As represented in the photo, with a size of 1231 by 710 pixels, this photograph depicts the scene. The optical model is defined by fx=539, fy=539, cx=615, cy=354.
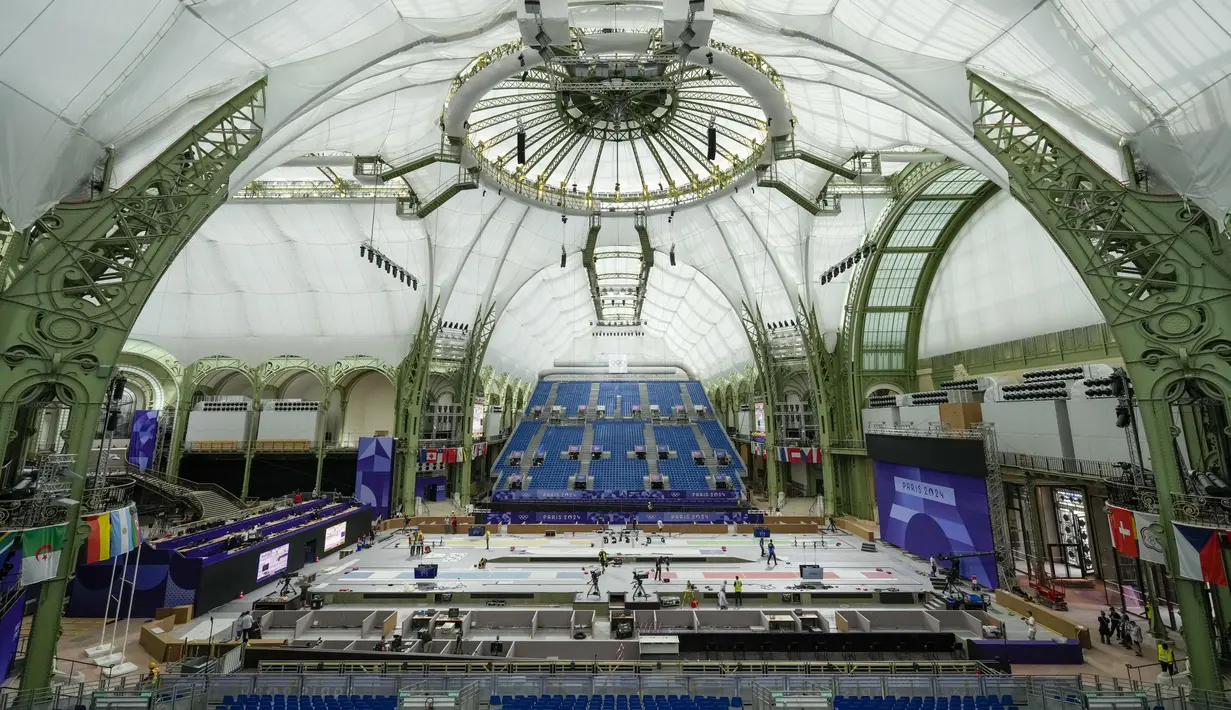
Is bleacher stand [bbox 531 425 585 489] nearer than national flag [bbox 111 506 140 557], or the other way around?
national flag [bbox 111 506 140 557]

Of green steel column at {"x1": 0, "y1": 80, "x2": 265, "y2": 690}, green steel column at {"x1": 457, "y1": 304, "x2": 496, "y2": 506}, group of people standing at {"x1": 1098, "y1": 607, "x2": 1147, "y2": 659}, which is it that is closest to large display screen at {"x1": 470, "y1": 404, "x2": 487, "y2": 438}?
green steel column at {"x1": 457, "y1": 304, "x2": 496, "y2": 506}

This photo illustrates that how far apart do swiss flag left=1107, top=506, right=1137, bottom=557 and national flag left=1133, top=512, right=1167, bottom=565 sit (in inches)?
5.5

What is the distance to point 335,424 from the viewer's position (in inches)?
1564

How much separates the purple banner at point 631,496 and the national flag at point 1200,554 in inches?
1084

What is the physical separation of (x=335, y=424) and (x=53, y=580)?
30789 mm

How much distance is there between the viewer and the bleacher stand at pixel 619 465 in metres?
40.4

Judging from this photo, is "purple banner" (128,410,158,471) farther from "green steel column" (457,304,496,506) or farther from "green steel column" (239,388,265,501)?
"green steel column" (457,304,496,506)

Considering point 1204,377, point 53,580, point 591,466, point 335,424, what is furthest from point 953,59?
point 335,424

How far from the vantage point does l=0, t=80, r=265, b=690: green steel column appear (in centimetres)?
1027

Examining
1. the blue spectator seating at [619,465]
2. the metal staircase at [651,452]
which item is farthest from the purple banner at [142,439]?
the metal staircase at [651,452]

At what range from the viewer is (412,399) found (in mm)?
34219

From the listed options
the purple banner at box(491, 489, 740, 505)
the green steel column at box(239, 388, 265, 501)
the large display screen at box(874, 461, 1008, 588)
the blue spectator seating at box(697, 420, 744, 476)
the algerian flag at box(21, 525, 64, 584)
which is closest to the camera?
the algerian flag at box(21, 525, 64, 584)

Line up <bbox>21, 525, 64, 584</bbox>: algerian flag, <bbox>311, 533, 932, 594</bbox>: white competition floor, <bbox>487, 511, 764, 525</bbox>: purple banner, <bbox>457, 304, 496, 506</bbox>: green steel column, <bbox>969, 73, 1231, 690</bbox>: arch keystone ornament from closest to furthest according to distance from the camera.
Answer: <bbox>21, 525, 64, 584</bbox>: algerian flag → <bbox>969, 73, 1231, 690</bbox>: arch keystone ornament → <bbox>311, 533, 932, 594</bbox>: white competition floor → <bbox>487, 511, 764, 525</bbox>: purple banner → <bbox>457, 304, 496, 506</bbox>: green steel column

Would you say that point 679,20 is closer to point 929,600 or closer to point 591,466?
point 929,600
